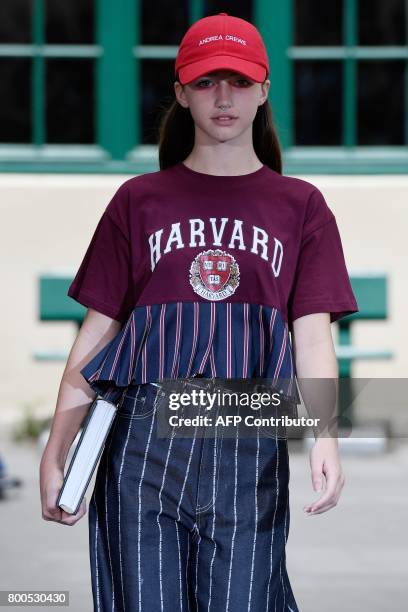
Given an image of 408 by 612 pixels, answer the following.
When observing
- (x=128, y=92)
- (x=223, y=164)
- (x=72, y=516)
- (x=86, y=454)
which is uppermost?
(x=128, y=92)

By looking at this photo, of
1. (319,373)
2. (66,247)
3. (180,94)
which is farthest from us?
(66,247)

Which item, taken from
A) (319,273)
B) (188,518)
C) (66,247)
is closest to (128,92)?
(66,247)

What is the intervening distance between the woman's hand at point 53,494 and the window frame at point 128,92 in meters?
5.61

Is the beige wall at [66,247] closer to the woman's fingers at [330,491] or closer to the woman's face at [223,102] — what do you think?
the woman's face at [223,102]

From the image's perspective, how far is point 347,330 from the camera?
8.02 m

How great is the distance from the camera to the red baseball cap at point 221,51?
2.69m

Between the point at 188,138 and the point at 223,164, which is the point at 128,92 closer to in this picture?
the point at 188,138

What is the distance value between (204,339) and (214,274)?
12 centimetres

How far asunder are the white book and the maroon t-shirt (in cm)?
21

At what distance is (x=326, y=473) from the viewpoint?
2.61 meters

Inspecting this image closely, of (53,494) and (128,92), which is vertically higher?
(128,92)

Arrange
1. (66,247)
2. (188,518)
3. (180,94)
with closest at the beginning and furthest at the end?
(188,518) < (180,94) < (66,247)

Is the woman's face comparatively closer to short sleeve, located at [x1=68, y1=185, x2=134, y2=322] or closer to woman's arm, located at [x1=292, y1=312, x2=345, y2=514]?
short sleeve, located at [x1=68, y1=185, x2=134, y2=322]

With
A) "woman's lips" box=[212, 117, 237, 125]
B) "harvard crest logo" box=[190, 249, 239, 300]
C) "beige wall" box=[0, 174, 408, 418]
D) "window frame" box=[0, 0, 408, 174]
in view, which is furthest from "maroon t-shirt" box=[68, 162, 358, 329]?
"window frame" box=[0, 0, 408, 174]
